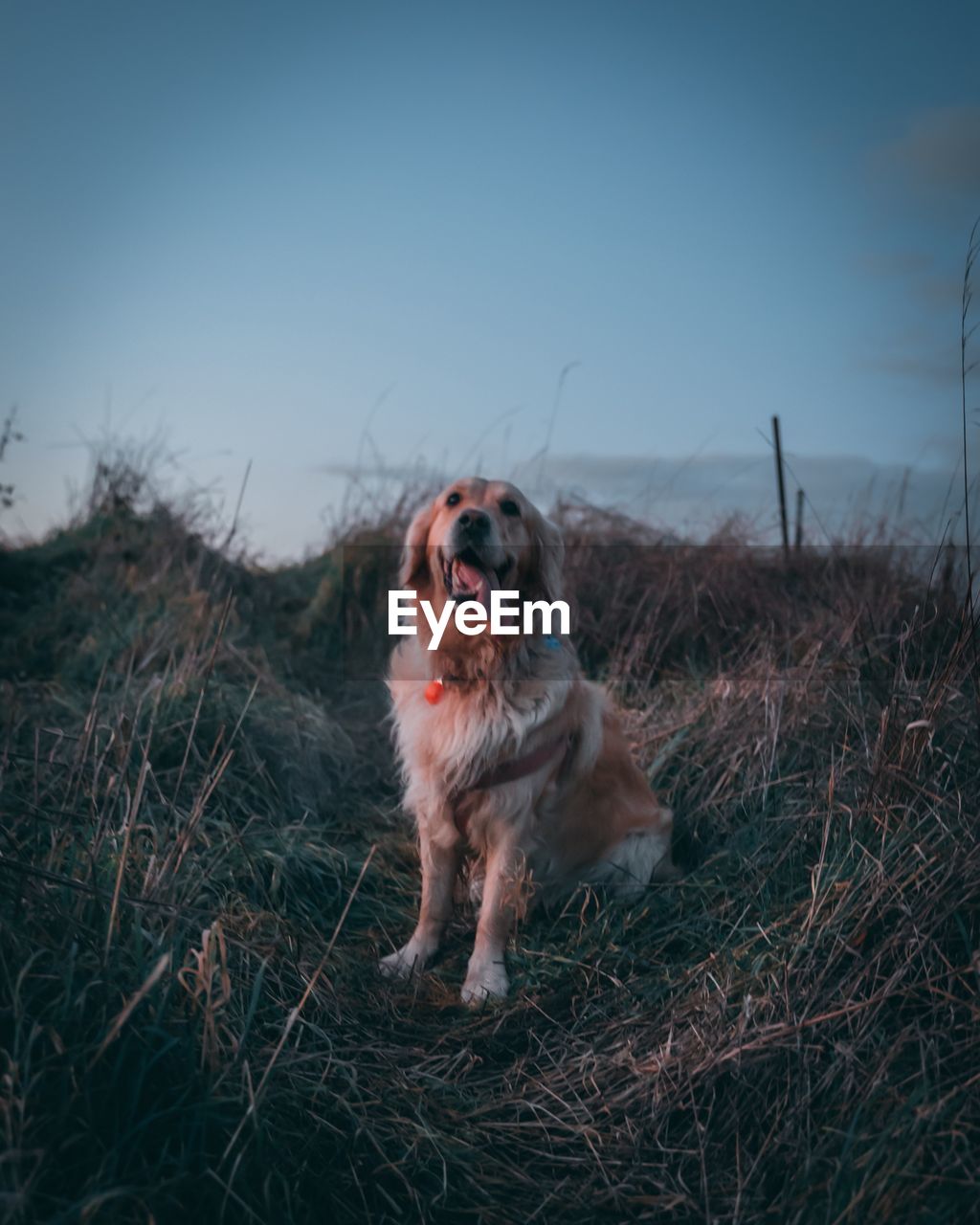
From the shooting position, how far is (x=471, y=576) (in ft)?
10.3

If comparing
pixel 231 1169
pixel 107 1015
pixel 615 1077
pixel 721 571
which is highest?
pixel 721 571

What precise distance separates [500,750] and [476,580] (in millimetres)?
587

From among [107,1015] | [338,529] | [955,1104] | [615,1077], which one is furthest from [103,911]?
[338,529]

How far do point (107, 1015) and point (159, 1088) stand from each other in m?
0.16

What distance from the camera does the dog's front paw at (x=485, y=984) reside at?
2.68 metres

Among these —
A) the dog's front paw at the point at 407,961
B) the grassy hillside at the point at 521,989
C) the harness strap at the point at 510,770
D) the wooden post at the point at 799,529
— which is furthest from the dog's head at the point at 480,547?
the wooden post at the point at 799,529

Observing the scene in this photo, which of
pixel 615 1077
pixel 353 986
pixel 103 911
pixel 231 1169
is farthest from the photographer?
pixel 353 986

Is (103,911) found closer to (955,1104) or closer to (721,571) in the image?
(955,1104)

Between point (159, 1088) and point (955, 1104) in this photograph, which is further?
point (955, 1104)

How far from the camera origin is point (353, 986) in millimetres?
2609

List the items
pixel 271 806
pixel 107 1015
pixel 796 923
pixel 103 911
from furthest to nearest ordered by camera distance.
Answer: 1. pixel 271 806
2. pixel 796 923
3. pixel 103 911
4. pixel 107 1015
